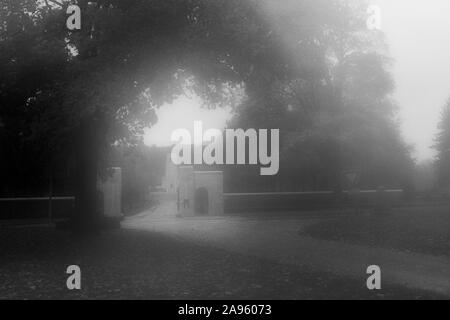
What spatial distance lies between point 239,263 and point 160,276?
7.32 feet

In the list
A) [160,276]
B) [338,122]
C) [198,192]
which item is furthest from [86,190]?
[338,122]

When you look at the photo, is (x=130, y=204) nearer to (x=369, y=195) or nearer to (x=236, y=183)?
(x=236, y=183)

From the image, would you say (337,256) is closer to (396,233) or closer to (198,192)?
(396,233)

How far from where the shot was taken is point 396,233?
52.5 ft

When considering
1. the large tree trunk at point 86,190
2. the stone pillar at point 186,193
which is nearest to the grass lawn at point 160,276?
the large tree trunk at point 86,190

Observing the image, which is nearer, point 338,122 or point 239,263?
point 239,263

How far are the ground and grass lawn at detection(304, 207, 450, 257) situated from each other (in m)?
0.03

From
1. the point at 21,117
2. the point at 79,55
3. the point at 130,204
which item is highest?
the point at 79,55

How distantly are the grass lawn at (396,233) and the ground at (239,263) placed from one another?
3 cm

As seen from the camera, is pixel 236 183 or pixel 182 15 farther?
pixel 236 183

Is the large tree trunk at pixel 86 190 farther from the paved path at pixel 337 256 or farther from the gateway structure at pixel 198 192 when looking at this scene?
the gateway structure at pixel 198 192
